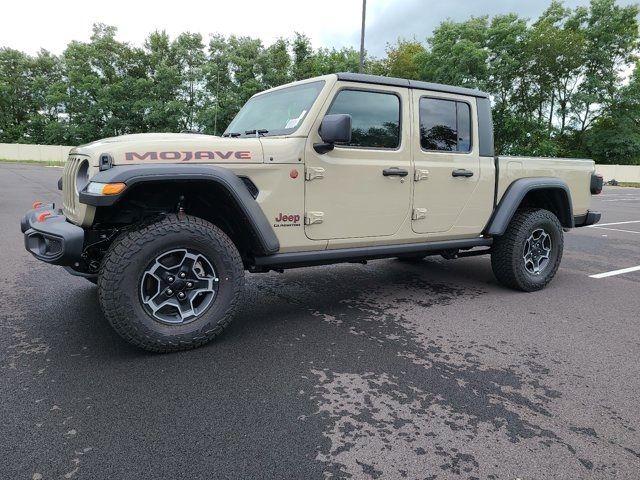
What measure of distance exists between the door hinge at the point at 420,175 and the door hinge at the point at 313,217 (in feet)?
3.21

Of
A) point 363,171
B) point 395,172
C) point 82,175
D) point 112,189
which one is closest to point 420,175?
point 395,172

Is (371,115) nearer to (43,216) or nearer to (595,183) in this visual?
(43,216)

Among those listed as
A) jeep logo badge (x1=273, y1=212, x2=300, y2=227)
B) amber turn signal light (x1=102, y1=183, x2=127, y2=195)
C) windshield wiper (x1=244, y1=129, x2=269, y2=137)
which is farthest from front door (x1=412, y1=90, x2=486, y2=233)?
amber turn signal light (x1=102, y1=183, x2=127, y2=195)

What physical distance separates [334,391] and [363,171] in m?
1.76

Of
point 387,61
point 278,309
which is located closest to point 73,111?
point 387,61

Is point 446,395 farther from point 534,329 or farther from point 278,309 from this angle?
point 278,309

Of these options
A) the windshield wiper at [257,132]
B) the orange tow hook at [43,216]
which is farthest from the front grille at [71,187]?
the windshield wiper at [257,132]

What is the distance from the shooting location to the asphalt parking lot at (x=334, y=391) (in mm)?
2008

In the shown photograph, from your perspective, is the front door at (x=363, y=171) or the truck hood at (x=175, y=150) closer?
the truck hood at (x=175, y=150)

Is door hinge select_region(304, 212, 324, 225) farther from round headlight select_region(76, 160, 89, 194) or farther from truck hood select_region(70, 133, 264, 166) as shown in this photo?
round headlight select_region(76, 160, 89, 194)

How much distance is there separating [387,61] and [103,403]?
4571 cm

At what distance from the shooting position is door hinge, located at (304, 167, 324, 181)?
3.40 meters

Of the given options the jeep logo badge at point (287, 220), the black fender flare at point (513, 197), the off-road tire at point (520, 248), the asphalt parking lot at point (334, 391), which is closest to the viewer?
the asphalt parking lot at point (334, 391)

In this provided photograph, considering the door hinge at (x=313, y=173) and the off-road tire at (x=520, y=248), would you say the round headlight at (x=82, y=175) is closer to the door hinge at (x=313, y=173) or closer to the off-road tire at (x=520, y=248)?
the door hinge at (x=313, y=173)
